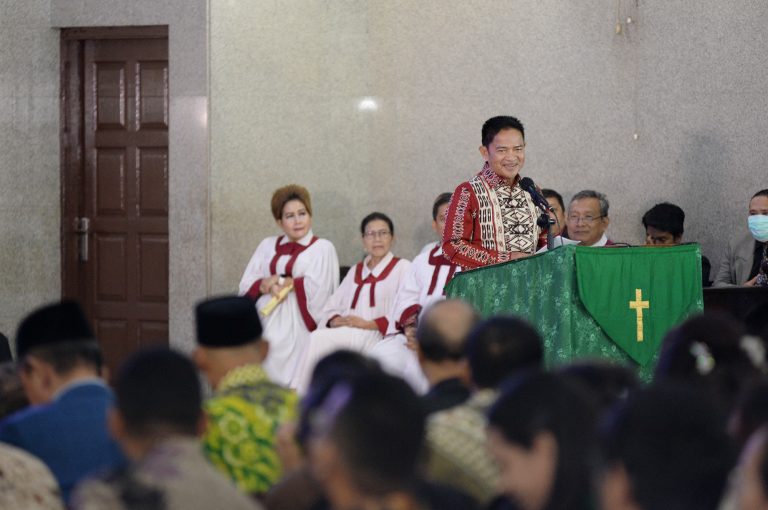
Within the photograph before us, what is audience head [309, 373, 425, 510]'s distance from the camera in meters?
2.18

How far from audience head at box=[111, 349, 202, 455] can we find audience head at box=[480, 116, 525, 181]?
163 inches

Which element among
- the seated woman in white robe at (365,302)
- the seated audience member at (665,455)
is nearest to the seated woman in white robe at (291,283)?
the seated woman in white robe at (365,302)

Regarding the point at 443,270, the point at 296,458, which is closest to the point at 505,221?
the point at 443,270

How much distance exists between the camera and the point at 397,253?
1003cm

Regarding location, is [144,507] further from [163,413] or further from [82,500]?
[163,413]

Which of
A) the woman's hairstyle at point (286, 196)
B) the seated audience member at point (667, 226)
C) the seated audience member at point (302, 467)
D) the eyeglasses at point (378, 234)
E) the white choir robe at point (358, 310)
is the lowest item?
the white choir robe at point (358, 310)

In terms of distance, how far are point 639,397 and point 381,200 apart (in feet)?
26.4

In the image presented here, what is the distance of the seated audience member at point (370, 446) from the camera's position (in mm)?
2174

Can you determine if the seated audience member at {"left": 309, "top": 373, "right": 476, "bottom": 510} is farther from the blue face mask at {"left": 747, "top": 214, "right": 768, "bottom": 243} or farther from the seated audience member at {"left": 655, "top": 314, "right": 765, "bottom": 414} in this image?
the blue face mask at {"left": 747, "top": 214, "right": 768, "bottom": 243}

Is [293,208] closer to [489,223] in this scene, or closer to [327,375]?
[489,223]

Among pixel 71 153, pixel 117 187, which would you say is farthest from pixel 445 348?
pixel 71 153

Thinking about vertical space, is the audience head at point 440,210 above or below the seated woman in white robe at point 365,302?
above

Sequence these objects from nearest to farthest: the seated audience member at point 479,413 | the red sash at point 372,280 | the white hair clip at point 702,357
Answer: the seated audience member at point 479,413, the white hair clip at point 702,357, the red sash at point 372,280

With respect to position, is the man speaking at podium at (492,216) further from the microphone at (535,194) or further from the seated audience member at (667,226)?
the seated audience member at (667,226)
